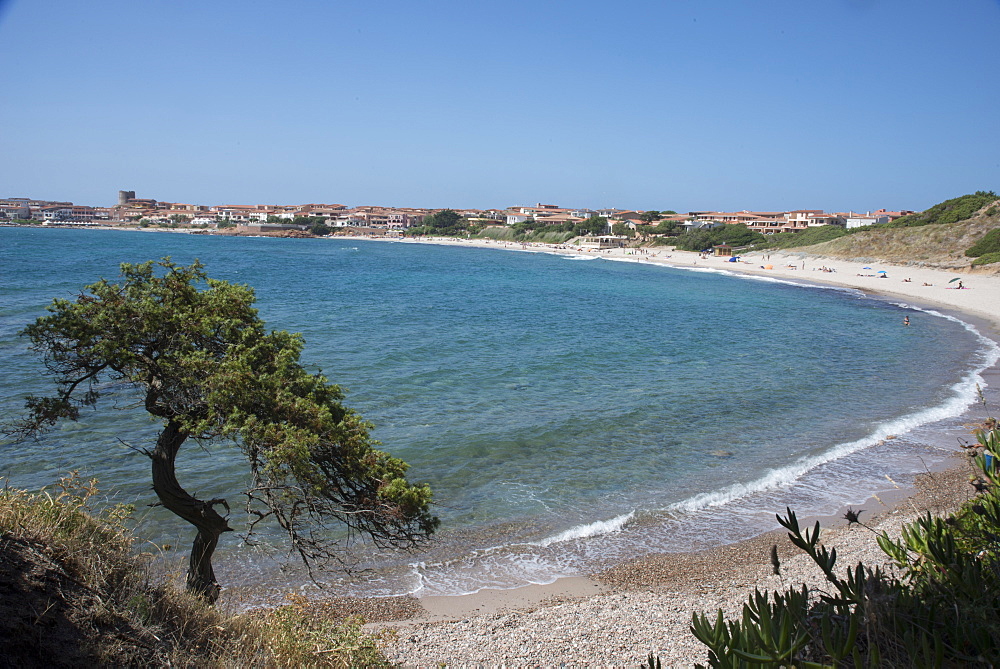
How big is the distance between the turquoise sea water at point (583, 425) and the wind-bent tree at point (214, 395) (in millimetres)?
3438

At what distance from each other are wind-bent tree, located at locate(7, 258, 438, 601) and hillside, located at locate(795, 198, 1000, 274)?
64.4m

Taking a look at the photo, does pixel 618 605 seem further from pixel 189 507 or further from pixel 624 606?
pixel 189 507

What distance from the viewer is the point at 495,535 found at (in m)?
10.7

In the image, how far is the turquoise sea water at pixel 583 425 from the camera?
10672 millimetres

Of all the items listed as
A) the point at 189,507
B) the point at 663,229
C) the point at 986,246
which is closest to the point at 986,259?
the point at 986,246

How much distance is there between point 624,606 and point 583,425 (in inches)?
334

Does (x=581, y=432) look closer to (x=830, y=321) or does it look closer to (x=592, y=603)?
(x=592, y=603)

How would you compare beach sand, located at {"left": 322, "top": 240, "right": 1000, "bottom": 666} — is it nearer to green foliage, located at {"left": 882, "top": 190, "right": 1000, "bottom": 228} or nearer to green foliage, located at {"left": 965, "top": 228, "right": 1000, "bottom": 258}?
green foliage, located at {"left": 965, "top": 228, "right": 1000, "bottom": 258}

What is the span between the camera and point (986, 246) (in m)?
59.4

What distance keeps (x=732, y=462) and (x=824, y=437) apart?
3.37 metres

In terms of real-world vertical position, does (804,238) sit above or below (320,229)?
below

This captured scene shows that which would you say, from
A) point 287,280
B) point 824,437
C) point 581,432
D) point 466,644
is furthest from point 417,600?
point 287,280

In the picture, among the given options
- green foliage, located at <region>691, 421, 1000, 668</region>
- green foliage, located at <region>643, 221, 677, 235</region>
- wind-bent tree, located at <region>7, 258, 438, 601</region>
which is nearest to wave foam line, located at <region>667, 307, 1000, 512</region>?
green foliage, located at <region>691, 421, 1000, 668</region>

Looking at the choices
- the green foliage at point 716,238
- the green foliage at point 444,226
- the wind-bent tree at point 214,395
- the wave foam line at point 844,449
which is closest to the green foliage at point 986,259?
the wave foam line at point 844,449
